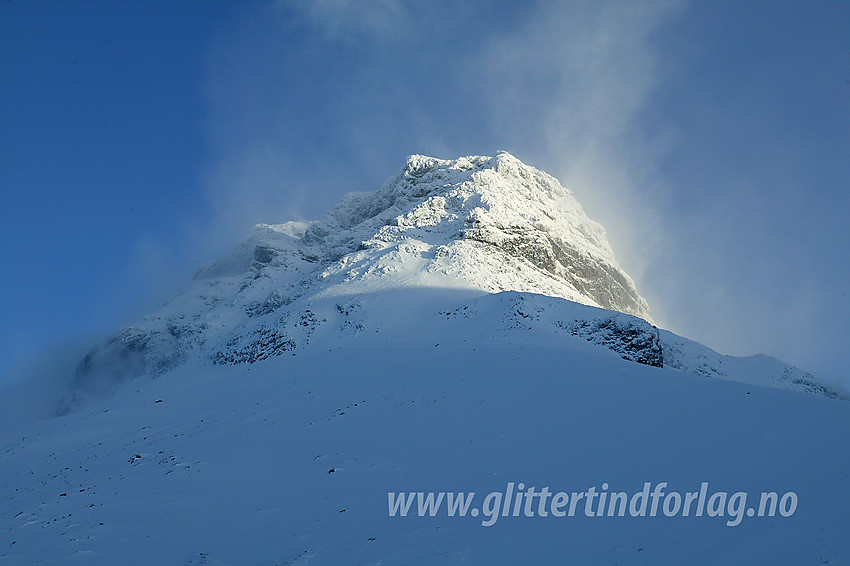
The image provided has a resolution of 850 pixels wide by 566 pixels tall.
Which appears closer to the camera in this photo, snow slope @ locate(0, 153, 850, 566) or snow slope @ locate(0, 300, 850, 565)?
snow slope @ locate(0, 300, 850, 565)

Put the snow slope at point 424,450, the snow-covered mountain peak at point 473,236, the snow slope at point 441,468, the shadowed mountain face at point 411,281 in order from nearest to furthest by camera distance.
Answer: the snow slope at point 441,468
the snow slope at point 424,450
the shadowed mountain face at point 411,281
the snow-covered mountain peak at point 473,236

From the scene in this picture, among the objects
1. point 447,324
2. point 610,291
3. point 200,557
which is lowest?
point 200,557

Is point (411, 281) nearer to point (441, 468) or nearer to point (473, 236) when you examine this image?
point (473, 236)

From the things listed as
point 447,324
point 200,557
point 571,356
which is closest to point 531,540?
point 200,557

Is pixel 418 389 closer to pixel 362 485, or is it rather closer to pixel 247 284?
pixel 362 485

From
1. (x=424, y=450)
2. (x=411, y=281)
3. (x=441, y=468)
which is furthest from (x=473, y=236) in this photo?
(x=441, y=468)

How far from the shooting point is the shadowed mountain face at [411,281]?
41.1 meters

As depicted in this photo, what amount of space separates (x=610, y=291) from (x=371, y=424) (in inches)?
2771

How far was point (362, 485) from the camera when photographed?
1275cm

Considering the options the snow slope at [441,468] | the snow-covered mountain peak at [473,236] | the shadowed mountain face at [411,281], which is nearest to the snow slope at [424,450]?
the snow slope at [441,468]

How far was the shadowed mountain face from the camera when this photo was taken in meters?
41.1

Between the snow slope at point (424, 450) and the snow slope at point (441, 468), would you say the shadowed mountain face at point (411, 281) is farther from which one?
the snow slope at point (441, 468)

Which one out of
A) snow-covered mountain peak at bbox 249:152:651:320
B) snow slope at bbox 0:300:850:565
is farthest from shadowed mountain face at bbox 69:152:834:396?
snow slope at bbox 0:300:850:565

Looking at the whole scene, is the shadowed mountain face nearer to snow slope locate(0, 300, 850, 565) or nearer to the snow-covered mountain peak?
the snow-covered mountain peak
